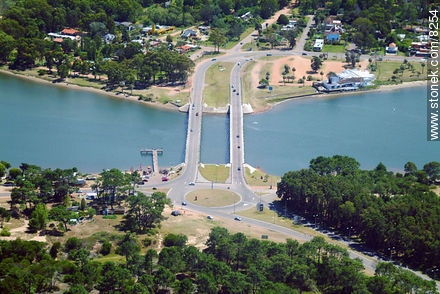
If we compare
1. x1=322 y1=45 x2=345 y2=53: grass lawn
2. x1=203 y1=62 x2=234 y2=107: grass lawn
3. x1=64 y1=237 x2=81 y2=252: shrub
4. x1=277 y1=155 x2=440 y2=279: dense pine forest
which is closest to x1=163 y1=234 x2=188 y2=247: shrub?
x1=64 y1=237 x2=81 y2=252: shrub

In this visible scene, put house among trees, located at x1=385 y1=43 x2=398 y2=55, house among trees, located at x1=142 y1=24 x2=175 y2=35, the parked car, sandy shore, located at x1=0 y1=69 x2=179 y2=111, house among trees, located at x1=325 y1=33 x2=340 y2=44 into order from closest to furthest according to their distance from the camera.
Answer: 1. the parked car
2. sandy shore, located at x1=0 y1=69 x2=179 y2=111
3. house among trees, located at x1=385 y1=43 x2=398 y2=55
4. house among trees, located at x1=325 y1=33 x2=340 y2=44
5. house among trees, located at x1=142 y1=24 x2=175 y2=35

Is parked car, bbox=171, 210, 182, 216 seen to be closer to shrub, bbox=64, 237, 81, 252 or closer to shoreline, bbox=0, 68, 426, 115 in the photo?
shrub, bbox=64, 237, 81, 252

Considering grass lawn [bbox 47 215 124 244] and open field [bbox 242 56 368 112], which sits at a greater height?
open field [bbox 242 56 368 112]

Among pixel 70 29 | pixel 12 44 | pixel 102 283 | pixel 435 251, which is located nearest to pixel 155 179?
pixel 102 283

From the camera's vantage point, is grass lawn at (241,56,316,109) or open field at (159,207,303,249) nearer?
open field at (159,207,303,249)

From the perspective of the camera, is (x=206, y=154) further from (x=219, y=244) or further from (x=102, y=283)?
(x=102, y=283)

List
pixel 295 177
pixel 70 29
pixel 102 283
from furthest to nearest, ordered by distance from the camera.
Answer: pixel 70 29 < pixel 295 177 < pixel 102 283

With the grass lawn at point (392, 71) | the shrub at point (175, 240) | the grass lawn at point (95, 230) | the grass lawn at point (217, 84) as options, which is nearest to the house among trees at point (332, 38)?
the grass lawn at point (392, 71)

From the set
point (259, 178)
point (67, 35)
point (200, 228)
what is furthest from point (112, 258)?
point (67, 35)
